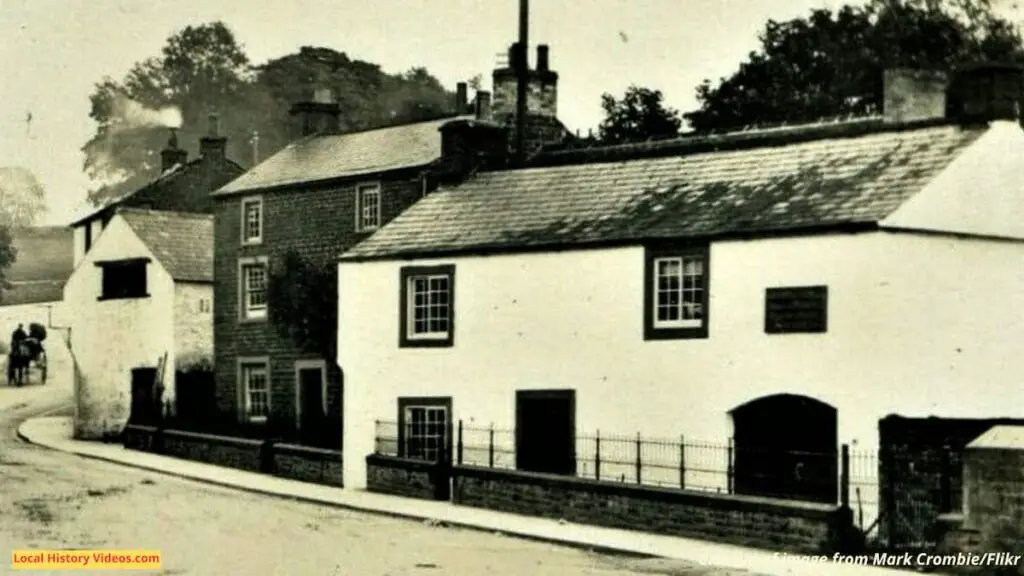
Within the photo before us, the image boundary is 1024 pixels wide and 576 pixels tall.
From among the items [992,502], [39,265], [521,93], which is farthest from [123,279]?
[992,502]

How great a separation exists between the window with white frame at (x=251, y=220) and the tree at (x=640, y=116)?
1425cm

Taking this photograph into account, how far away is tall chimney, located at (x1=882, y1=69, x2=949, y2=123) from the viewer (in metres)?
28.5

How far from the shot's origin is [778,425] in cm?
2586

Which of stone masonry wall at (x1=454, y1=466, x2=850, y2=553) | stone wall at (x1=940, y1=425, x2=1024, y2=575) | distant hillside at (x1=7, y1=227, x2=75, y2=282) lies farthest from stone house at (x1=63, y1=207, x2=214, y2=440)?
stone wall at (x1=940, y1=425, x2=1024, y2=575)

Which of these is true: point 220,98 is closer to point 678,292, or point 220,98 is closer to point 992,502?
point 678,292

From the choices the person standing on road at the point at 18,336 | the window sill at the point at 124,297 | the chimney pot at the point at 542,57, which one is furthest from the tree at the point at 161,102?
the chimney pot at the point at 542,57

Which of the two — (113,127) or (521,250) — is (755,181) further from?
(113,127)

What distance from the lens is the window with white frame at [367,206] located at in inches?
1610

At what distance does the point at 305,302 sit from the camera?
41906 millimetres

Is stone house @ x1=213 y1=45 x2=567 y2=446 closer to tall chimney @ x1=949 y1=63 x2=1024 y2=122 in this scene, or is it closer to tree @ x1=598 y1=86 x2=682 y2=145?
tree @ x1=598 y1=86 x2=682 y2=145

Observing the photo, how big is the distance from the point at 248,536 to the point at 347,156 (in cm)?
2262

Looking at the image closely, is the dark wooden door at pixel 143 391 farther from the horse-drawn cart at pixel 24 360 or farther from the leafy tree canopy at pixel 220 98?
the leafy tree canopy at pixel 220 98

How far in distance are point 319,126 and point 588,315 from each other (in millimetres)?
22132

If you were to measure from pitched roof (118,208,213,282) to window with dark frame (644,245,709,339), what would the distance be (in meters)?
21.6
